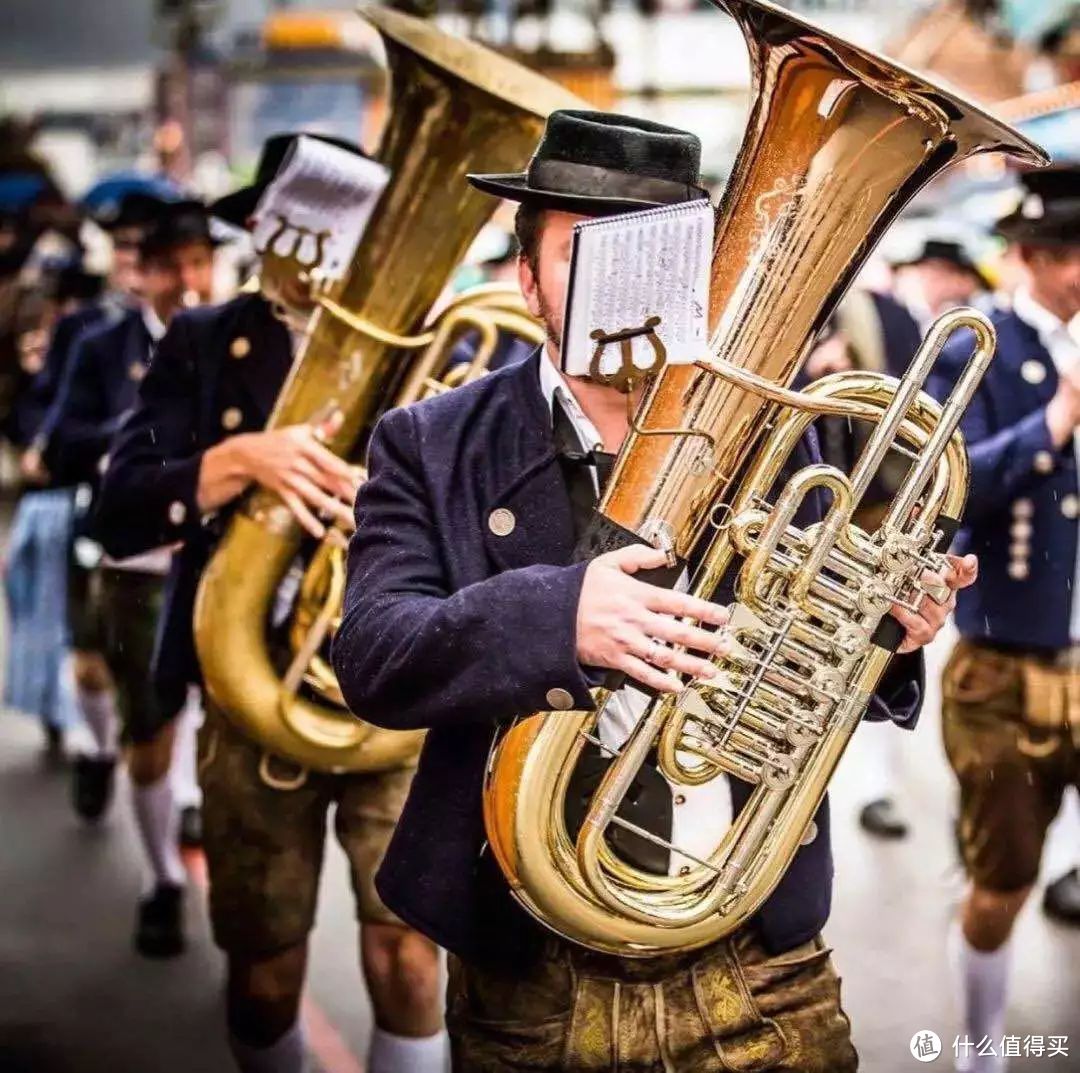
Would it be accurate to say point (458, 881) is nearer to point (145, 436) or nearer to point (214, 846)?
point (214, 846)

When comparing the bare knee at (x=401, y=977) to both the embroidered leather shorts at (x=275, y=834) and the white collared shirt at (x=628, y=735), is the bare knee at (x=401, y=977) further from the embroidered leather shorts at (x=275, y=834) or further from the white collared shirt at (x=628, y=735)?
the white collared shirt at (x=628, y=735)

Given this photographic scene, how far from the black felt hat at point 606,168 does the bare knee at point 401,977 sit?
1.64 m

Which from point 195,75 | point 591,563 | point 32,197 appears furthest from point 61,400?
point 195,75

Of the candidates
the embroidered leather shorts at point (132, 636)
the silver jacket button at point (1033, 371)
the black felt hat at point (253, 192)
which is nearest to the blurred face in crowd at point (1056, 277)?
the silver jacket button at point (1033, 371)

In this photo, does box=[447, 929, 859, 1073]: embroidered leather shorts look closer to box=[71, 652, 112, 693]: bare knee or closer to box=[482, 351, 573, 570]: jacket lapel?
box=[482, 351, 573, 570]: jacket lapel

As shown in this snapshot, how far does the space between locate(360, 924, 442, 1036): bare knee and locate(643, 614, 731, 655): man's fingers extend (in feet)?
5.25

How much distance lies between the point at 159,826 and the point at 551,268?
315 centimetres

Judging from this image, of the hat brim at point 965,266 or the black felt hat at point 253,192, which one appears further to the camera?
the hat brim at point 965,266

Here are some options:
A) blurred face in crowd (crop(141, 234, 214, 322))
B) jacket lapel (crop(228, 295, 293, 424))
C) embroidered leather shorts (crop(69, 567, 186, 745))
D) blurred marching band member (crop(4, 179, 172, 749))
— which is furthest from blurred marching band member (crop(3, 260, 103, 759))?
jacket lapel (crop(228, 295, 293, 424))

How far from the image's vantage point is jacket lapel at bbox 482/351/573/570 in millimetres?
2086

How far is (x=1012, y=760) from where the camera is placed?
3.71m

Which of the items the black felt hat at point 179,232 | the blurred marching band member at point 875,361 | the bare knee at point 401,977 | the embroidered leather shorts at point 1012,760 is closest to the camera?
the bare knee at point 401,977

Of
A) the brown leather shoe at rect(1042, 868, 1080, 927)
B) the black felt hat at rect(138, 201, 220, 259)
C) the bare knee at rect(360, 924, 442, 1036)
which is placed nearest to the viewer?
the bare knee at rect(360, 924, 442, 1036)

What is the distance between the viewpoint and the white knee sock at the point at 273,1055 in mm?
3340
